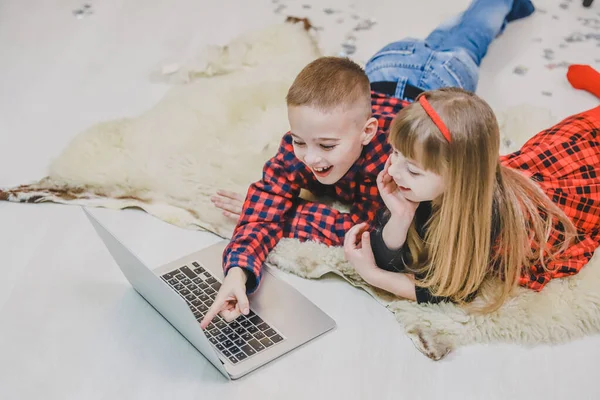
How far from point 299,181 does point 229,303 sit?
13.0 inches

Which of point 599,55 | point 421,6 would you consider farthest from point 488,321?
point 421,6

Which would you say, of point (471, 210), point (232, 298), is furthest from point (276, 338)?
point (471, 210)

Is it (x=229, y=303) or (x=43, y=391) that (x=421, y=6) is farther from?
(x=43, y=391)

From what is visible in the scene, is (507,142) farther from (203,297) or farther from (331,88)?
(203,297)

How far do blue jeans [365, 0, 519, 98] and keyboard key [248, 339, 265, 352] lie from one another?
743 millimetres

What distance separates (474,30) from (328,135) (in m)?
0.90

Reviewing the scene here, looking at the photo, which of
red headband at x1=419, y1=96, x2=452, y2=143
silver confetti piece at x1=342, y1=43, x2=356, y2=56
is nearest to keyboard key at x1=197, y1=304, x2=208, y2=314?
red headband at x1=419, y1=96, x2=452, y2=143

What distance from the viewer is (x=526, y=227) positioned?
1.35 m

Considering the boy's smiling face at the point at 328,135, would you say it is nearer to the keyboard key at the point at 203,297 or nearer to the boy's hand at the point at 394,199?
the boy's hand at the point at 394,199

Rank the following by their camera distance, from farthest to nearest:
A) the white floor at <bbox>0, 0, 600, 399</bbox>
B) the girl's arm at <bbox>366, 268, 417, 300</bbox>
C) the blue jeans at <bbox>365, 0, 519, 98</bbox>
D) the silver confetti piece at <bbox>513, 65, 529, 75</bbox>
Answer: the silver confetti piece at <bbox>513, 65, 529, 75</bbox>
the blue jeans at <bbox>365, 0, 519, 98</bbox>
the girl's arm at <bbox>366, 268, 417, 300</bbox>
the white floor at <bbox>0, 0, 600, 399</bbox>

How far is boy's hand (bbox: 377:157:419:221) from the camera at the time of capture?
131 cm

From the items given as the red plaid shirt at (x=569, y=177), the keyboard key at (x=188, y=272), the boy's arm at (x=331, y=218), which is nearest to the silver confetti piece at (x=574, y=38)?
the red plaid shirt at (x=569, y=177)

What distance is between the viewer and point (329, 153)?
4.56ft

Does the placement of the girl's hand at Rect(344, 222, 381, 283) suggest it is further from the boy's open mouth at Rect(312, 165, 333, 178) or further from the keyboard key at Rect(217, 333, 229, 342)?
the keyboard key at Rect(217, 333, 229, 342)
